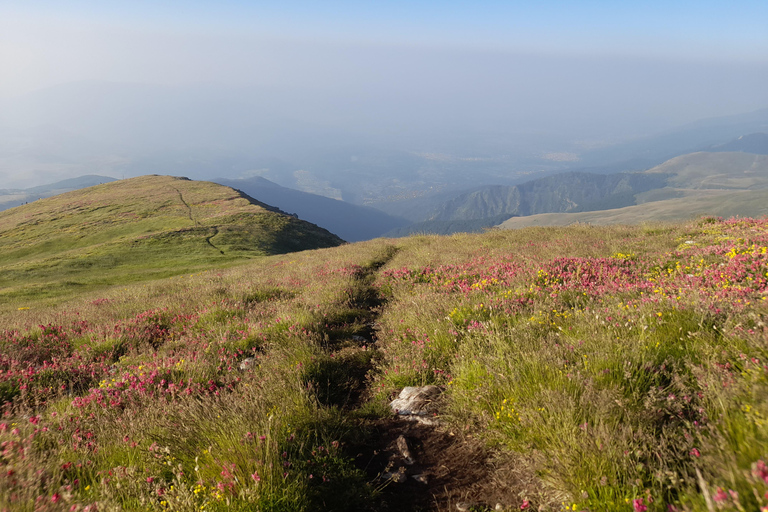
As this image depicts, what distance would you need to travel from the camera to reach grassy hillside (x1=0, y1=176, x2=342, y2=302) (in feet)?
116

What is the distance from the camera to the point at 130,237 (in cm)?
5034

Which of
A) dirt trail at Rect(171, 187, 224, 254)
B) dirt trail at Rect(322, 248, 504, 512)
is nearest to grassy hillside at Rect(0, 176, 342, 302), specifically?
dirt trail at Rect(171, 187, 224, 254)

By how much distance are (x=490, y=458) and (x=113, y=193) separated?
100818mm

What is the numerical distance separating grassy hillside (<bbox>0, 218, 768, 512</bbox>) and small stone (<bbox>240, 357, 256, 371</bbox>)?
6 centimetres

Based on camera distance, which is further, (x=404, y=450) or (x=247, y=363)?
(x=247, y=363)

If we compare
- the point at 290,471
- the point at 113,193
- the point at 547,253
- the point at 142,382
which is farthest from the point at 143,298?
the point at 113,193

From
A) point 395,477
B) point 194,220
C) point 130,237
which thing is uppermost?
point 395,477

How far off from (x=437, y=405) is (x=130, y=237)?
2258 inches

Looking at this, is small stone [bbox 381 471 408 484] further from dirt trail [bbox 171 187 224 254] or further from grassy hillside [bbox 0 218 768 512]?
dirt trail [bbox 171 187 224 254]

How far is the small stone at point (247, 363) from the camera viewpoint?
607cm

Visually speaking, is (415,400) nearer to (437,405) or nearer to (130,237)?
(437,405)

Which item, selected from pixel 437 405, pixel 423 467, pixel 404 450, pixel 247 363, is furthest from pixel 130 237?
pixel 423 467

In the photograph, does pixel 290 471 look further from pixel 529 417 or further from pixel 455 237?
pixel 455 237

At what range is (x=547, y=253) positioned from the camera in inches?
435
